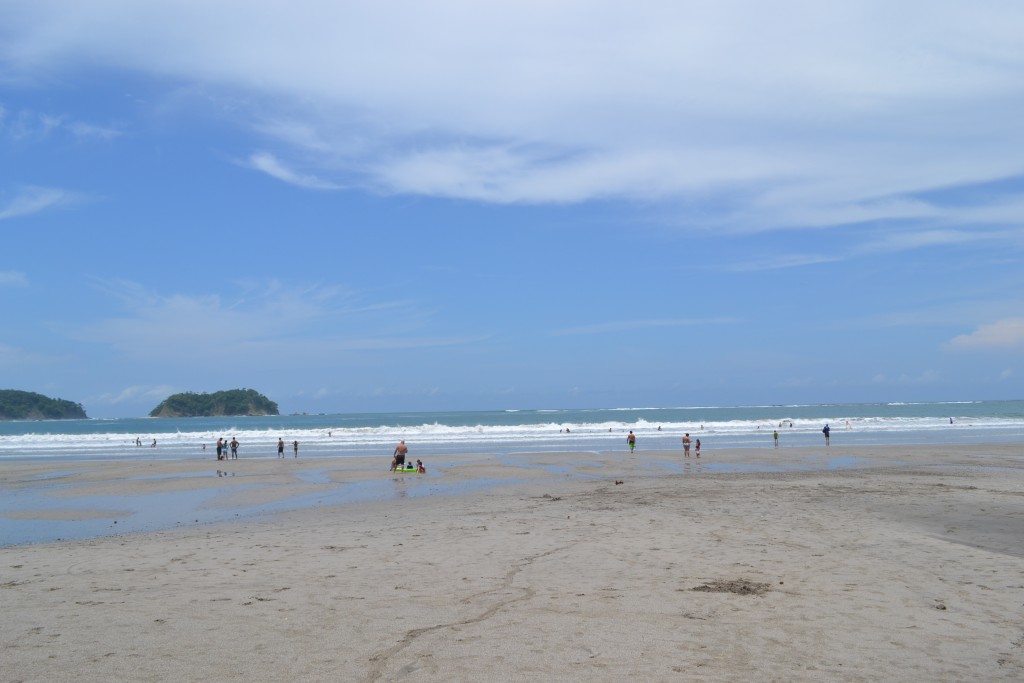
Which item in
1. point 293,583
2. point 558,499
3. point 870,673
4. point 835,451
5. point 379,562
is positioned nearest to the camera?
point 870,673

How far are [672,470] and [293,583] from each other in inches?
879

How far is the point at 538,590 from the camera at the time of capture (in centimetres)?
966

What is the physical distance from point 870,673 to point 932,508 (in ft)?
39.2

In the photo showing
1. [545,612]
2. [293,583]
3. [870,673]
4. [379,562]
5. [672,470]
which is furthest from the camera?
[672,470]

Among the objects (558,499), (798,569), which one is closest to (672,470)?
(558,499)

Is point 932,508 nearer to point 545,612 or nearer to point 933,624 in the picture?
point 933,624

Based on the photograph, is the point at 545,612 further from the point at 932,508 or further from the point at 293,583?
the point at 932,508

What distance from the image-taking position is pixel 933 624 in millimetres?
7969

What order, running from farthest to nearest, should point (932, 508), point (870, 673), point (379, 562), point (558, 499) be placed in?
point (558, 499)
point (932, 508)
point (379, 562)
point (870, 673)

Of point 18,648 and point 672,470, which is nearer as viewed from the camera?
point 18,648

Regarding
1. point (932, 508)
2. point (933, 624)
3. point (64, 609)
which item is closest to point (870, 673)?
point (933, 624)

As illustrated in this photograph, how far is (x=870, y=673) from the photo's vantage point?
6516mm

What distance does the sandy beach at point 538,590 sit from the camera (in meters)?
6.89

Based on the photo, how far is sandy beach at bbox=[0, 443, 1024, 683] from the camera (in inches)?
271
